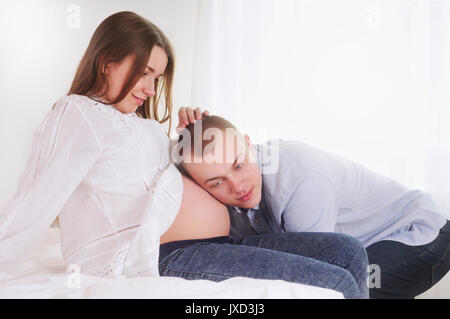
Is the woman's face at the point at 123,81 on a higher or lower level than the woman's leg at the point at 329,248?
higher

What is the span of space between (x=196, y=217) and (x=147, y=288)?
401 millimetres

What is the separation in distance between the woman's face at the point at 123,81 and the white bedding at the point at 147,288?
0.48 meters

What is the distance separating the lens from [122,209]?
971 millimetres

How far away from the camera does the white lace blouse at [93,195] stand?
855 mm

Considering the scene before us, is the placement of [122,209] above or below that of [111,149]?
below

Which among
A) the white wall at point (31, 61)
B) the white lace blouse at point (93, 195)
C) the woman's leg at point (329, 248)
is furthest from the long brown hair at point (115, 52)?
the white wall at point (31, 61)

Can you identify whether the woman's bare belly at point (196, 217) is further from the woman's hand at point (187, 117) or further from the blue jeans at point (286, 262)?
the woman's hand at point (187, 117)

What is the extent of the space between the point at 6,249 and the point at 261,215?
67 cm

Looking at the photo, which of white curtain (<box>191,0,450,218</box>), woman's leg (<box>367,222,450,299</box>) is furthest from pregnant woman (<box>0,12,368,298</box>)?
white curtain (<box>191,0,450,218</box>)

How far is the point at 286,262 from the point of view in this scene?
2.81ft

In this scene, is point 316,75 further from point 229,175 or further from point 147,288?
point 147,288
